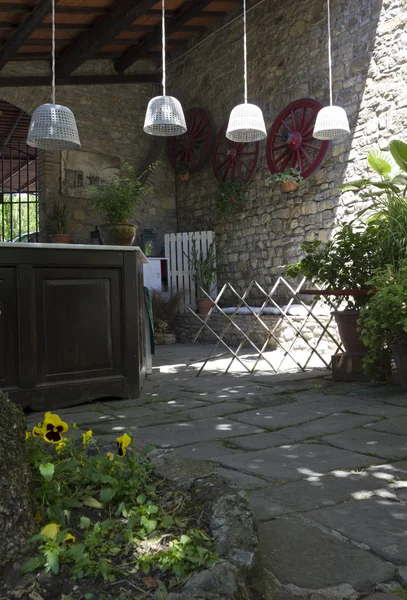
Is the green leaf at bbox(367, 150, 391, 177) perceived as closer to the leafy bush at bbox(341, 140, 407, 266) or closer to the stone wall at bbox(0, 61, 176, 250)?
the leafy bush at bbox(341, 140, 407, 266)

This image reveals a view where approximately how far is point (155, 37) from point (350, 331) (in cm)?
675

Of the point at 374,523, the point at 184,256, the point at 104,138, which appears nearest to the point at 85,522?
the point at 374,523

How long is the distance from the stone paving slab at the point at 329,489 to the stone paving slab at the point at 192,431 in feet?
2.50

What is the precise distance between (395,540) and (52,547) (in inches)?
37.9

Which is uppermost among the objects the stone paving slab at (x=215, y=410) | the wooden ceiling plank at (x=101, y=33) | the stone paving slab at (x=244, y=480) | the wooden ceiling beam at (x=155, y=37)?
the wooden ceiling beam at (x=155, y=37)

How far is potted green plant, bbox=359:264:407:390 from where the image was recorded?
12.4 feet

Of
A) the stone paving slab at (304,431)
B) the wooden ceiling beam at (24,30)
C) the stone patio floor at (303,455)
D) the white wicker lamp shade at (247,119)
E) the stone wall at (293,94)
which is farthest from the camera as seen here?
the wooden ceiling beam at (24,30)

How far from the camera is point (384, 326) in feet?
12.3

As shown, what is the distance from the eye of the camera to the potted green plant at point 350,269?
447 centimetres

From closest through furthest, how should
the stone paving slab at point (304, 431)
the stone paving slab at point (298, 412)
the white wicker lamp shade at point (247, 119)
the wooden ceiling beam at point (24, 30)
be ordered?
Answer: 1. the stone paving slab at point (304, 431)
2. the stone paving slab at point (298, 412)
3. the white wicker lamp shade at point (247, 119)
4. the wooden ceiling beam at point (24, 30)

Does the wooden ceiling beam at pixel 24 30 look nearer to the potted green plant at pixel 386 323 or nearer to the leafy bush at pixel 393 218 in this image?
the leafy bush at pixel 393 218

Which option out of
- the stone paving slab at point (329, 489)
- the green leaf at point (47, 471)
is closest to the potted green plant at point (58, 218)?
the stone paving slab at point (329, 489)

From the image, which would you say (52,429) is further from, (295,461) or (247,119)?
(247,119)

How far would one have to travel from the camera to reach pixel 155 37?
366 inches
